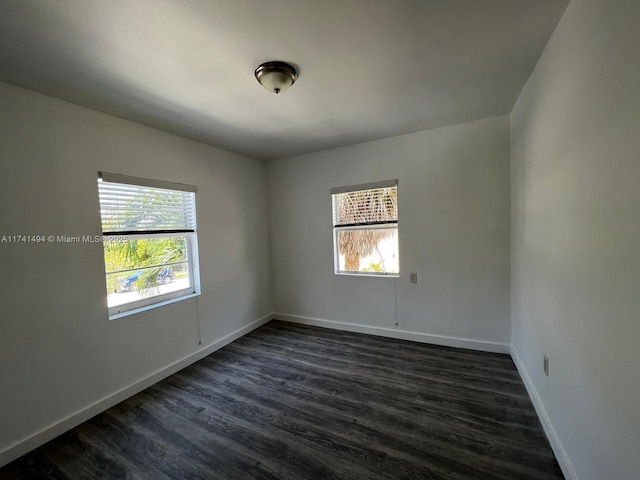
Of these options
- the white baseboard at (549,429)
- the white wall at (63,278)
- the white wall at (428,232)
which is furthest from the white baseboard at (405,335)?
the white wall at (63,278)

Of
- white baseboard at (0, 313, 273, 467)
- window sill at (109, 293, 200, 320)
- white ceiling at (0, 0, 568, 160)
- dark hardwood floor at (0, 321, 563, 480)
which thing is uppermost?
white ceiling at (0, 0, 568, 160)

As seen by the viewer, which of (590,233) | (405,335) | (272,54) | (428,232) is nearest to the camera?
(590,233)

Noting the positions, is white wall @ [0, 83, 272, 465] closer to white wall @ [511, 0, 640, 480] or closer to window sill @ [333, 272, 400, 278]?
window sill @ [333, 272, 400, 278]

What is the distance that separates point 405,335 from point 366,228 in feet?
4.68

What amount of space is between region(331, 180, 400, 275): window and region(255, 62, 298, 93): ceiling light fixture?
1816mm

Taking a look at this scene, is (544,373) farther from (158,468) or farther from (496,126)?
(158,468)

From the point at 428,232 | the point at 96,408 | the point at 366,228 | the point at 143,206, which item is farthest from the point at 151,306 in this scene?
the point at 428,232

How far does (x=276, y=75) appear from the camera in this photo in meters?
1.72

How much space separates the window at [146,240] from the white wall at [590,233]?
3176mm

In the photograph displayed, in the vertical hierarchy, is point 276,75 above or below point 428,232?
above

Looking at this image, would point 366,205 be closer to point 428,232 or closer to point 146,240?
point 428,232

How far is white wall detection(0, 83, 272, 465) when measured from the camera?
5.78 feet

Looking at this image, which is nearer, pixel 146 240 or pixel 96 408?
pixel 96 408

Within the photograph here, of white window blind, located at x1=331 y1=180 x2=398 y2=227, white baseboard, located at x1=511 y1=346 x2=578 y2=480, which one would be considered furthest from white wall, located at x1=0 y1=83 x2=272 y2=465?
white baseboard, located at x1=511 y1=346 x2=578 y2=480
